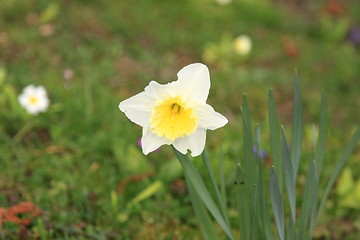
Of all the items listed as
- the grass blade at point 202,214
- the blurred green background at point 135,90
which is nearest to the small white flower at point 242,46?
the blurred green background at point 135,90

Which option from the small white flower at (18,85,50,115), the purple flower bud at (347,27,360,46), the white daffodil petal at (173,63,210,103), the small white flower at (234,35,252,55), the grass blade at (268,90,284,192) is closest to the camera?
the white daffodil petal at (173,63,210,103)

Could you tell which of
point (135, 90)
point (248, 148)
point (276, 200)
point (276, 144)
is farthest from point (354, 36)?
point (276, 200)

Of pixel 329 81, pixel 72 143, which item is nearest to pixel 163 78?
pixel 72 143

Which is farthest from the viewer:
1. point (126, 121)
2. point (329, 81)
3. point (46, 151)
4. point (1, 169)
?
point (329, 81)

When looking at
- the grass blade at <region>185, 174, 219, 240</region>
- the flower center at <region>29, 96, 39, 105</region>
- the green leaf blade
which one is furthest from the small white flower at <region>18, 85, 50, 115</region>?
the green leaf blade

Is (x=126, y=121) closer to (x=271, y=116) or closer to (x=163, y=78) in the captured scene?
(x=163, y=78)

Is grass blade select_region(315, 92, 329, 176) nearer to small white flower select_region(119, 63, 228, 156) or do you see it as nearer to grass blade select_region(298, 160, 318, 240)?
grass blade select_region(298, 160, 318, 240)

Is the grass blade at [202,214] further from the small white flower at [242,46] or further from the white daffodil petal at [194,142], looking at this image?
the small white flower at [242,46]
